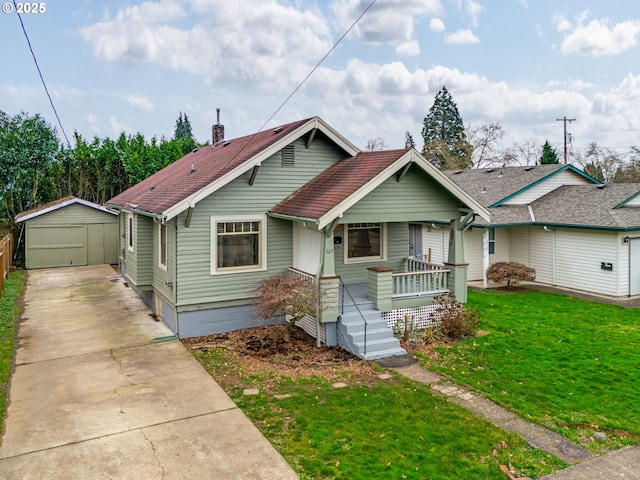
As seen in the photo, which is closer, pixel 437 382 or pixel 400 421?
pixel 400 421

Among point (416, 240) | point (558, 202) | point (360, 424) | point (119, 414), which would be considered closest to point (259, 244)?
point (119, 414)

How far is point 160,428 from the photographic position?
6.80m

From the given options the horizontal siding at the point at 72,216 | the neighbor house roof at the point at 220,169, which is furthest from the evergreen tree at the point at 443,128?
the neighbor house roof at the point at 220,169

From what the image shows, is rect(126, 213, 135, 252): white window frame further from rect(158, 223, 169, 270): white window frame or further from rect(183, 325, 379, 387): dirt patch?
rect(183, 325, 379, 387): dirt patch

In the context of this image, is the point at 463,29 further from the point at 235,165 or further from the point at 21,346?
the point at 21,346

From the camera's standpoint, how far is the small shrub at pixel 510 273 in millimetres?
17109

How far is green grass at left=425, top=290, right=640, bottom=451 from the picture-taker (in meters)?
7.28

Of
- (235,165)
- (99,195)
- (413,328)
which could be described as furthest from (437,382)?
(99,195)

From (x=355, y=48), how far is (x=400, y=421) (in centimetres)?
887

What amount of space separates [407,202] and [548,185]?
12.2 metres

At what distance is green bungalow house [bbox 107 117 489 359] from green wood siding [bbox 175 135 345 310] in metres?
0.02

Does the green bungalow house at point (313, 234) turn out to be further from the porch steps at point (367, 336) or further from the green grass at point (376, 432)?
the green grass at point (376, 432)

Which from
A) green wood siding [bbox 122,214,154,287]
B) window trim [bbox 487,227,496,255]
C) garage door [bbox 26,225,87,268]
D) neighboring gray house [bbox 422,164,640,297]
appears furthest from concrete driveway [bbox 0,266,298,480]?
window trim [bbox 487,227,496,255]

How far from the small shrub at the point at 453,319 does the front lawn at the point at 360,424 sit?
107 inches
